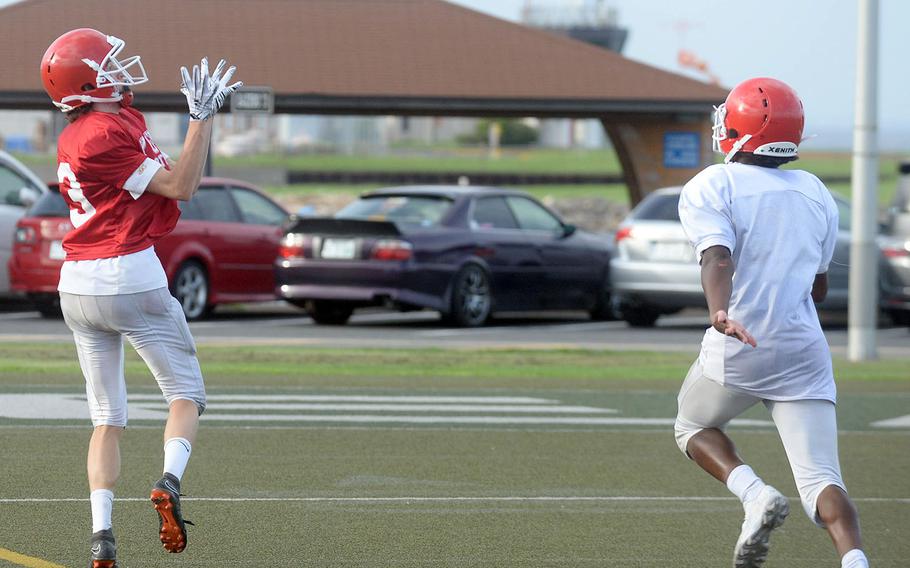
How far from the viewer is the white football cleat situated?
555 centimetres

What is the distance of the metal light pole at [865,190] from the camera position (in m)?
15.4

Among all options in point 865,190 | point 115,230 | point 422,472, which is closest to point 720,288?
point 115,230

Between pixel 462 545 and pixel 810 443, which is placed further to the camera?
pixel 462 545

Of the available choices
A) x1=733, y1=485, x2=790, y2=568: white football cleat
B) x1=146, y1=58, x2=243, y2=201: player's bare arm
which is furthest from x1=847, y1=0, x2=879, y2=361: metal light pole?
x1=146, y1=58, x2=243, y2=201: player's bare arm

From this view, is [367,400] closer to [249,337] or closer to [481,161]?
[249,337]

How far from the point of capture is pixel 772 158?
19.1 ft

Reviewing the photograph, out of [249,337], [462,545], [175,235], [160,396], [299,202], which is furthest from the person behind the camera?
[299,202]

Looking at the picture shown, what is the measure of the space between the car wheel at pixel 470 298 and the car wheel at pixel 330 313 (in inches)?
46.2

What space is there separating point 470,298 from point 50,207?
4.58 metres

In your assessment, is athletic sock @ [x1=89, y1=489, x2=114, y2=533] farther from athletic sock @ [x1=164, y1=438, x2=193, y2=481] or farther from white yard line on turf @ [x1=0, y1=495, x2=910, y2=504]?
white yard line on turf @ [x1=0, y1=495, x2=910, y2=504]

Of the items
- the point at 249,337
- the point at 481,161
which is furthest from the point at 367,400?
the point at 481,161

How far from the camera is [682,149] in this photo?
26.6m

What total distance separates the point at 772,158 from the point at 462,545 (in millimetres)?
2223

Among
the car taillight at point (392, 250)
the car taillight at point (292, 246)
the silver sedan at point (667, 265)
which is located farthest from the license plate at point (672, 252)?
the car taillight at point (292, 246)
